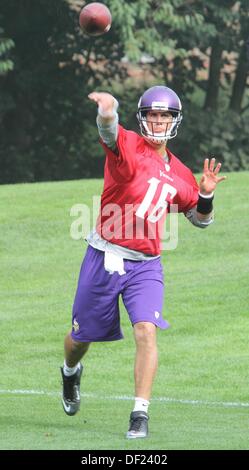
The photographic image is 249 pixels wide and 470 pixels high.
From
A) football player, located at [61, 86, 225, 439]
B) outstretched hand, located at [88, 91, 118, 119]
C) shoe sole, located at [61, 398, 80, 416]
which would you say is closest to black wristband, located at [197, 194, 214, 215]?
football player, located at [61, 86, 225, 439]

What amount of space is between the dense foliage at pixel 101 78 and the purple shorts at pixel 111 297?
751 inches

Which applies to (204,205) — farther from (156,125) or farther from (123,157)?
(123,157)

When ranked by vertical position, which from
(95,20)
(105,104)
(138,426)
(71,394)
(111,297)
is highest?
(95,20)

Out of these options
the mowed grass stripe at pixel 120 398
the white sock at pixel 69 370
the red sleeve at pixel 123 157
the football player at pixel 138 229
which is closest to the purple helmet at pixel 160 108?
the football player at pixel 138 229

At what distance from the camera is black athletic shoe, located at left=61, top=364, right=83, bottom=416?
921 centimetres

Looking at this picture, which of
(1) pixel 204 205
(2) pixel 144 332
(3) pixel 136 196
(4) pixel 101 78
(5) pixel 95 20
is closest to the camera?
(2) pixel 144 332

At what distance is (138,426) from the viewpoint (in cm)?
796

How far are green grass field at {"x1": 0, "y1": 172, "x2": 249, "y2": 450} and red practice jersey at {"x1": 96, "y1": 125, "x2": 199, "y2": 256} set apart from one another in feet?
4.10

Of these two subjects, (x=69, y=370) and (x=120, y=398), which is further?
(x=120, y=398)

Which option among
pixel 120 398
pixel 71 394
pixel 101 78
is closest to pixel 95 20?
pixel 71 394

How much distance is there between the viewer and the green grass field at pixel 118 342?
8.48 meters

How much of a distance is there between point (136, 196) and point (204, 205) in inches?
21.8

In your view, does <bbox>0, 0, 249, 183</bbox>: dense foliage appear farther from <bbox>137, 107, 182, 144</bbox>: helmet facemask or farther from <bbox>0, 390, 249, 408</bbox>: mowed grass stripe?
<bbox>137, 107, 182, 144</bbox>: helmet facemask

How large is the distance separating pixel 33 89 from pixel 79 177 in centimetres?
258
